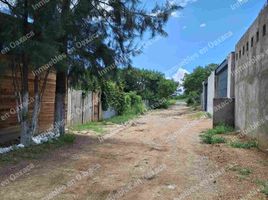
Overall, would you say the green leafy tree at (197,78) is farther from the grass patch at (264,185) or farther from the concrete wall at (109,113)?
the grass patch at (264,185)

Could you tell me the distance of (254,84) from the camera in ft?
36.7

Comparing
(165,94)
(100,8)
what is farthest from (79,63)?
(165,94)

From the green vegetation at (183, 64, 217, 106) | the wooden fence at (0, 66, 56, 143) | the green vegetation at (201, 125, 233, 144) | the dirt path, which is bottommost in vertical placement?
the dirt path

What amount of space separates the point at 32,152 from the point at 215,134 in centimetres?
788

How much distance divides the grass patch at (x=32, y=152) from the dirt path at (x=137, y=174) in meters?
0.28

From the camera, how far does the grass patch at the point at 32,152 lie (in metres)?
7.88

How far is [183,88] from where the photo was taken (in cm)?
6800

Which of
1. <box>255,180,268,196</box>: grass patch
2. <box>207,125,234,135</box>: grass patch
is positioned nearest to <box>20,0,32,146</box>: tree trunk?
<box>255,180,268,196</box>: grass patch

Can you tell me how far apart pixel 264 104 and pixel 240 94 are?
4.71 metres

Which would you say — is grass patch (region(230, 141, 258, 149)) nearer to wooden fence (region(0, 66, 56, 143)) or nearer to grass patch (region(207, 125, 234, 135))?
grass patch (region(207, 125, 234, 135))

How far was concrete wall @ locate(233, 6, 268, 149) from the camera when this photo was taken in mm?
9734

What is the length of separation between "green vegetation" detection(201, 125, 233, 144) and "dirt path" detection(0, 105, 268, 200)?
1233mm


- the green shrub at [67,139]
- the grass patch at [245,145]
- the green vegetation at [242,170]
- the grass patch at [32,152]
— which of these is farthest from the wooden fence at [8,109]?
the grass patch at [245,145]

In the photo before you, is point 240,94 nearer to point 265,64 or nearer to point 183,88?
point 265,64
